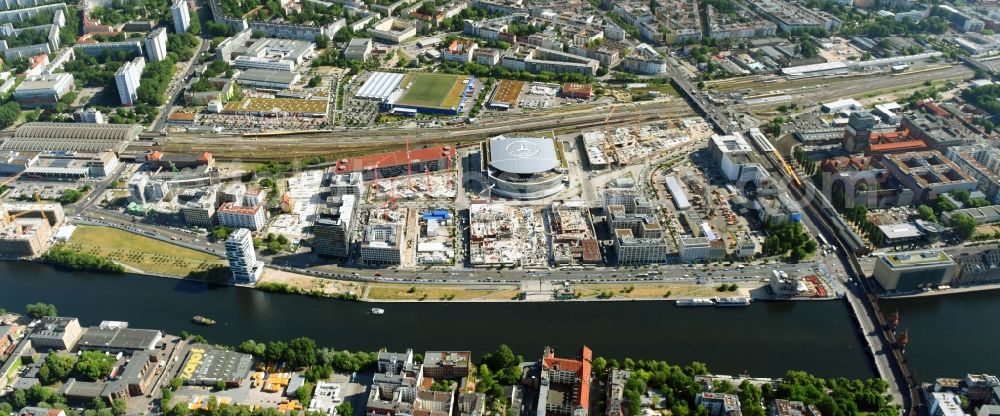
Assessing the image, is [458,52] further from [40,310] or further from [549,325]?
[40,310]

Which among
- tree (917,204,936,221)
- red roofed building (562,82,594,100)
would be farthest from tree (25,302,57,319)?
tree (917,204,936,221)

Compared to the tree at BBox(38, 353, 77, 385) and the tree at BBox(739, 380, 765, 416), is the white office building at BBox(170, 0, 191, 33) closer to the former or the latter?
the tree at BBox(38, 353, 77, 385)

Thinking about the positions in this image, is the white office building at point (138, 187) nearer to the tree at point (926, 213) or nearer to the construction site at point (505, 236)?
the construction site at point (505, 236)

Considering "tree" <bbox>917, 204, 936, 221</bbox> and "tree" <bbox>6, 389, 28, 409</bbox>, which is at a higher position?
"tree" <bbox>917, 204, 936, 221</bbox>

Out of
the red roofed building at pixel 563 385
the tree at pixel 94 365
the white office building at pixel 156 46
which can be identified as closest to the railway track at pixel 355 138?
the white office building at pixel 156 46

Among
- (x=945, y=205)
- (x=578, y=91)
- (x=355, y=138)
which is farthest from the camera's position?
(x=578, y=91)

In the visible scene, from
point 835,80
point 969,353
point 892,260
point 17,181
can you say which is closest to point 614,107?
point 835,80

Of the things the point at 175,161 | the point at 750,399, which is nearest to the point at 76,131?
the point at 175,161
